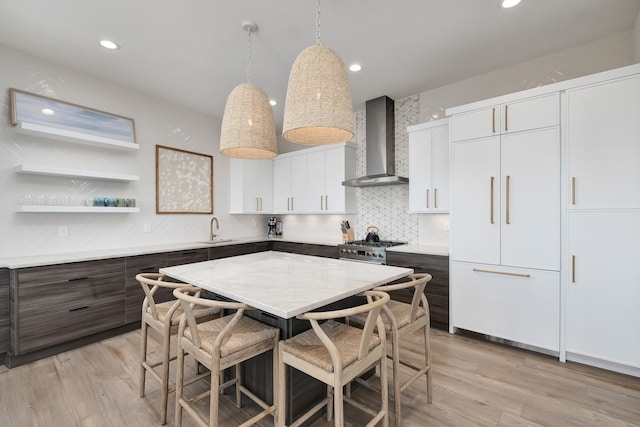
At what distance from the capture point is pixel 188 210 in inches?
168

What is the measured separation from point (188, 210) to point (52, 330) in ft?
6.72

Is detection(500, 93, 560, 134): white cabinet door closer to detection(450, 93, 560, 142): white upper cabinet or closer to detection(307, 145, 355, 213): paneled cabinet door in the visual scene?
detection(450, 93, 560, 142): white upper cabinet

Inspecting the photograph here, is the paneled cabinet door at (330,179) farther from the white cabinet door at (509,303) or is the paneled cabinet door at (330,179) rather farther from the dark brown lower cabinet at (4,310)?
the dark brown lower cabinet at (4,310)

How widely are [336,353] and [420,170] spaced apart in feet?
9.10

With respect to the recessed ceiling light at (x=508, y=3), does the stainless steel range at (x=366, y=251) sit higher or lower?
lower

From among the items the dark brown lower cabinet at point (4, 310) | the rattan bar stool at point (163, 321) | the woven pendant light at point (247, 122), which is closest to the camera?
the rattan bar stool at point (163, 321)

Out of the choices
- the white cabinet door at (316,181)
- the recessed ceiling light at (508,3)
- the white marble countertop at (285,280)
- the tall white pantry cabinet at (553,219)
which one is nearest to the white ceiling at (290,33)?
the recessed ceiling light at (508,3)

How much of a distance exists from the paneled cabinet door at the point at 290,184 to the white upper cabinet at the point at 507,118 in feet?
7.96

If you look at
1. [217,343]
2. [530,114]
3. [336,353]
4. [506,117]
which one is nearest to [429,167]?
[506,117]

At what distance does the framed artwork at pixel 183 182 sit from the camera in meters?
3.96

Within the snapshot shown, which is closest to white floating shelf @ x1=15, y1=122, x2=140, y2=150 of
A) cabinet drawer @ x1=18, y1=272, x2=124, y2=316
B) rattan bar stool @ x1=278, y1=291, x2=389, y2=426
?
cabinet drawer @ x1=18, y1=272, x2=124, y2=316

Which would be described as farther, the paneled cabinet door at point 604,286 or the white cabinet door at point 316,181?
the white cabinet door at point 316,181

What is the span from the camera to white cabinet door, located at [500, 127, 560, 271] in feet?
8.00

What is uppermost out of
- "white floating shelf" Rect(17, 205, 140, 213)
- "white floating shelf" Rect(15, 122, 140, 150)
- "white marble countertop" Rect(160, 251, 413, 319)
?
"white floating shelf" Rect(15, 122, 140, 150)
